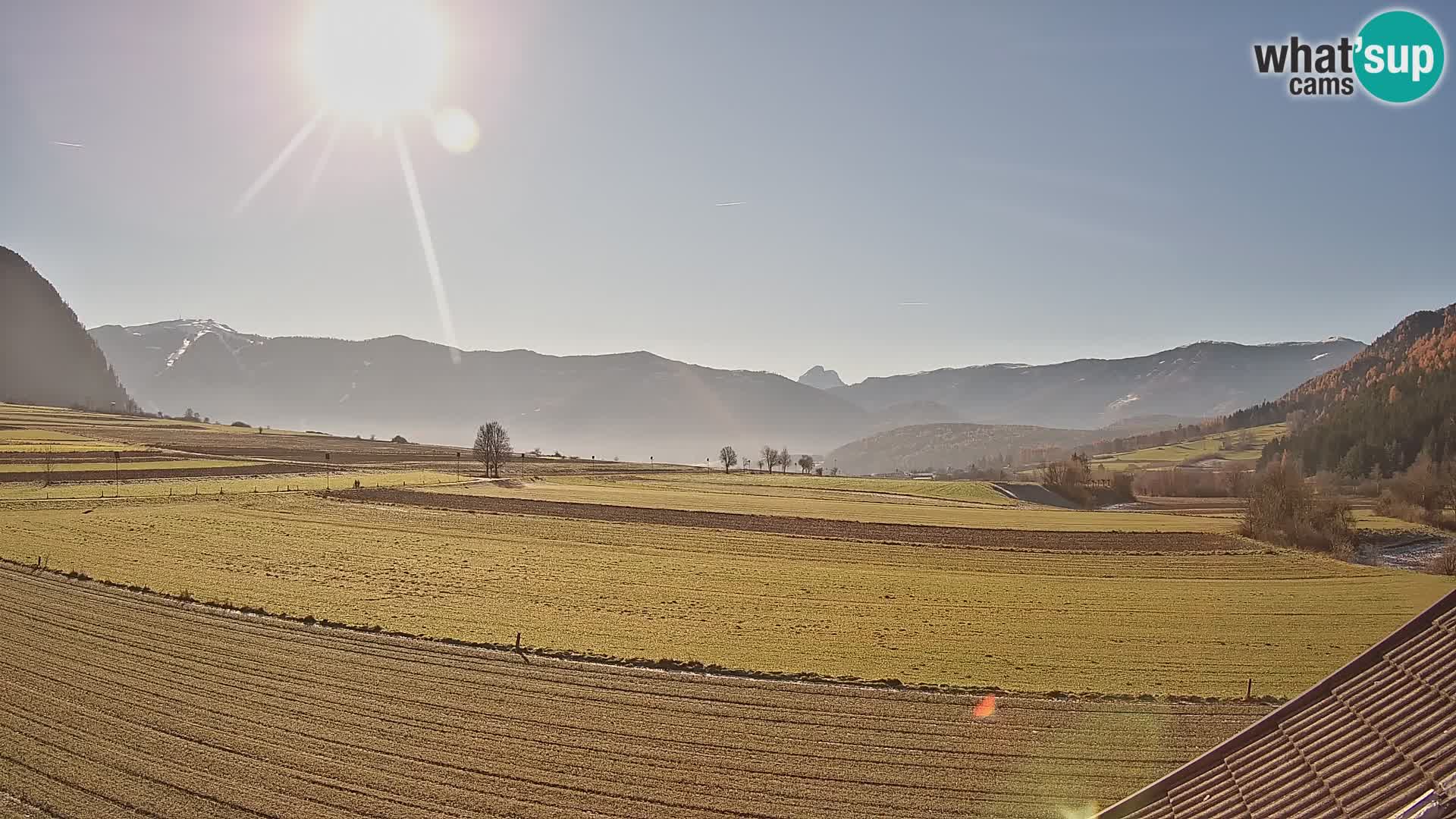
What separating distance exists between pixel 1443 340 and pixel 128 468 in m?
255

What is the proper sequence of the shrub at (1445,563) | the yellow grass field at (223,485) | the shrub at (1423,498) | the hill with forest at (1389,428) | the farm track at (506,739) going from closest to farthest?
1. the farm track at (506,739)
2. the shrub at (1445,563)
3. the yellow grass field at (223,485)
4. the shrub at (1423,498)
5. the hill with forest at (1389,428)

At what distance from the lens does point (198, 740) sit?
1872 centimetres

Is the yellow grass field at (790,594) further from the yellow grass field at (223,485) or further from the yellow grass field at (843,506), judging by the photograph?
the yellow grass field at (843,506)

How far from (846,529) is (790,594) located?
3042cm

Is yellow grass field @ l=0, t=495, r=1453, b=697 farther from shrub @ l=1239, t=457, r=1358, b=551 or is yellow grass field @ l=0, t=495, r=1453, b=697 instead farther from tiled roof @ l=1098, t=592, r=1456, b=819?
tiled roof @ l=1098, t=592, r=1456, b=819

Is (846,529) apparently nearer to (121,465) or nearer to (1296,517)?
(1296,517)

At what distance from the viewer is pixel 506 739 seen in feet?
63.9

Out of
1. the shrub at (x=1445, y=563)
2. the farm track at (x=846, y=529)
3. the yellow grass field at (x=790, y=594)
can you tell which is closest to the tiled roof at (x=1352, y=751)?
the yellow grass field at (x=790, y=594)

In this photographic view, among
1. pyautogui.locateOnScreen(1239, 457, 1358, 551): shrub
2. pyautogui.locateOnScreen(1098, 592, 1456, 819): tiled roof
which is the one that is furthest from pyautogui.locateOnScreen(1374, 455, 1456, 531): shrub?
pyautogui.locateOnScreen(1098, 592, 1456, 819): tiled roof

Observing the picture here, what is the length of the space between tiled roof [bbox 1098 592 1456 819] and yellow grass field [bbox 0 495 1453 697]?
737 inches

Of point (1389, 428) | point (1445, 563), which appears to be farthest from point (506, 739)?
point (1389, 428)

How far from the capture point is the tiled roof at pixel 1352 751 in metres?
5.69

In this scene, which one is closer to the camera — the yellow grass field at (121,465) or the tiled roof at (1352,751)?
the tiled roof at (1352,751)

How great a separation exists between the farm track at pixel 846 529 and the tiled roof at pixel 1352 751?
183ft
